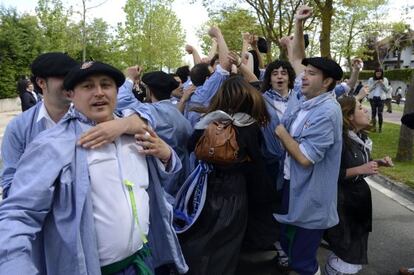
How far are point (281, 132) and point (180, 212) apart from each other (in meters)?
1.00

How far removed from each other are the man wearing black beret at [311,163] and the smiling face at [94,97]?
5.23ft

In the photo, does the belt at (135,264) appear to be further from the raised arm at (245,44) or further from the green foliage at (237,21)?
the green foliage at (237,21)

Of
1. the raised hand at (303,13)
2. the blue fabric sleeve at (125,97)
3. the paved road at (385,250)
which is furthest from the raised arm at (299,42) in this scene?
the paved road at (385,250)

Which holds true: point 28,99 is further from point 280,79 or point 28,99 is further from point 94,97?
point 94,97

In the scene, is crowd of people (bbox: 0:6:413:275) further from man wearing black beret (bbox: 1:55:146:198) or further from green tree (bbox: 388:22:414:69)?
green tree (bbox: 388:22:414:69)

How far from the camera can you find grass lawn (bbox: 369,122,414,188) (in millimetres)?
7162

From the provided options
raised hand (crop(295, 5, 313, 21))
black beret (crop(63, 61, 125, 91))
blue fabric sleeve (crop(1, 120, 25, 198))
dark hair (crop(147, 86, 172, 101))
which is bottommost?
blue fabric sleeve (crop(1, 120, 25, 198))

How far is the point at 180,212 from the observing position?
314cm

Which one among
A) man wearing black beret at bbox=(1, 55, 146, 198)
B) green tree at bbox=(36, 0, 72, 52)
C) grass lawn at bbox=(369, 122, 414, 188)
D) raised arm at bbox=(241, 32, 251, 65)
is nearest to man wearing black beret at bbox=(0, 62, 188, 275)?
man wearing black beret at bbox=(1, 55, 146, 198)

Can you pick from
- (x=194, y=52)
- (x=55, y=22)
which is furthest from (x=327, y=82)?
(x=55, y=22)

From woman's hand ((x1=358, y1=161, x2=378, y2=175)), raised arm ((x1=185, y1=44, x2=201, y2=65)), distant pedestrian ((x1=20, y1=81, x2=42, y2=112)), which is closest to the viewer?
woman's hand ((x1=358, y1=161, x2=378, y2=175))

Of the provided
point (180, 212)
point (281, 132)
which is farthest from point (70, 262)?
point (281, 132)

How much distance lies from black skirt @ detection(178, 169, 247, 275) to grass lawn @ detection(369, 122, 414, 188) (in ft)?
15.8

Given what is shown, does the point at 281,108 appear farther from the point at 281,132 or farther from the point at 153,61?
the point at 153,61
